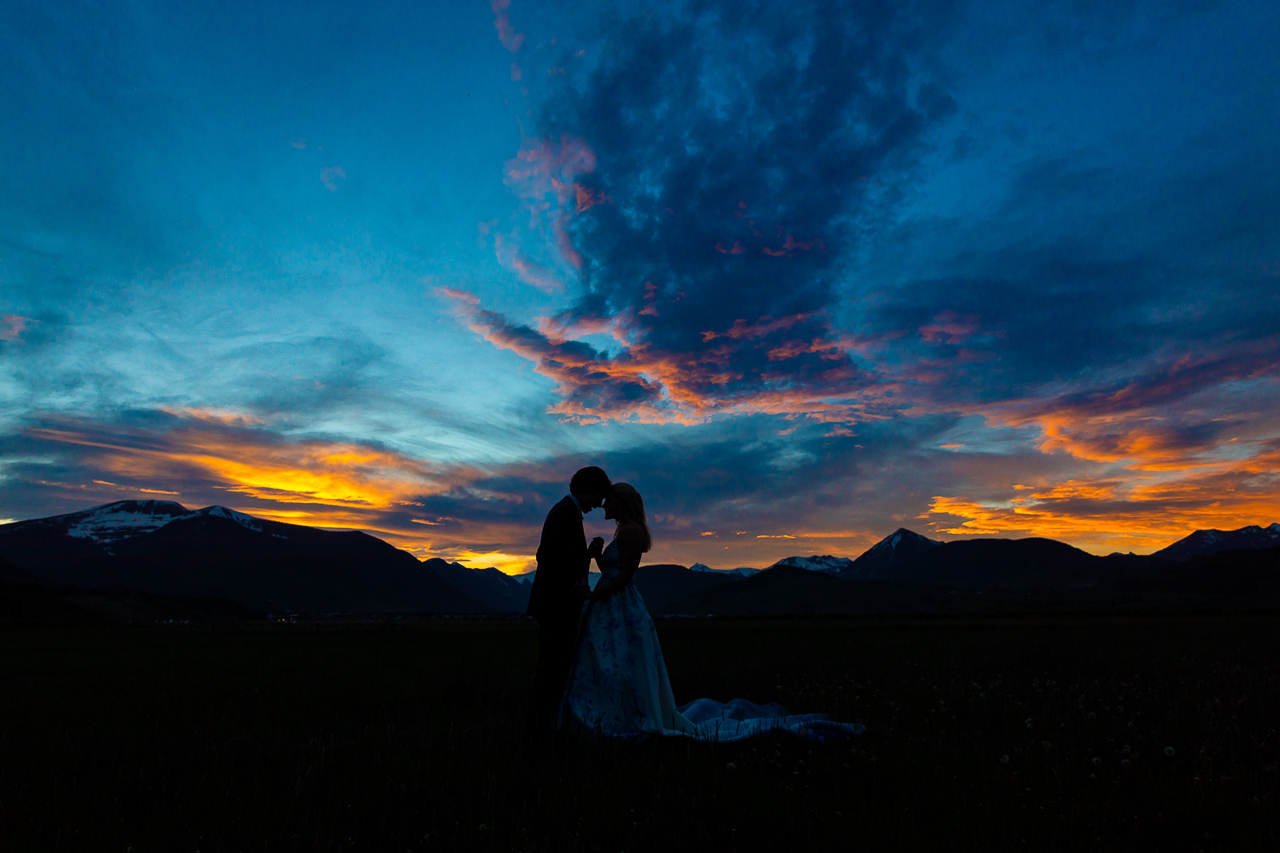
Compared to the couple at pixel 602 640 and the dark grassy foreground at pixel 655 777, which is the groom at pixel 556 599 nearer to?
the couple at pixel 602 640

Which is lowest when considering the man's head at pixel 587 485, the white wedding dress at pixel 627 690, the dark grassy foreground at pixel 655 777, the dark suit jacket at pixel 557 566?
the dark grassy foreground at pixel 655 777

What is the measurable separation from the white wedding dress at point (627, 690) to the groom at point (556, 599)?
24 centimetres

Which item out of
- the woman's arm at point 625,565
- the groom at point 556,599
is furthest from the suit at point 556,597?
the woman's arm at point 625,565

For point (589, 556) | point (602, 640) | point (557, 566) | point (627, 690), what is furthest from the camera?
point (589, 556)

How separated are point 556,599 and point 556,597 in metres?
0.03

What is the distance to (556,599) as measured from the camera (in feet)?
25.4

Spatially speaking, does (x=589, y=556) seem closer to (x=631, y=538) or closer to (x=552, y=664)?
(x=631, y=538)

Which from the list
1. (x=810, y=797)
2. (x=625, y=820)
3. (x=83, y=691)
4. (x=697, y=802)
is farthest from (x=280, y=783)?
(x=83, y=691)

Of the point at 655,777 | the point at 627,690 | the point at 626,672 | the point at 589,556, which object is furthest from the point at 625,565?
the point at 655,777

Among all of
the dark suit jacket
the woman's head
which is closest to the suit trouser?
the dark suit jacket

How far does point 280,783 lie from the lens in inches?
216

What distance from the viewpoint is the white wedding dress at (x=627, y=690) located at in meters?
7.06

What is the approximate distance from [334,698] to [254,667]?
409 inches

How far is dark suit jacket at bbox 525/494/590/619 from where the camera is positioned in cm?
771
